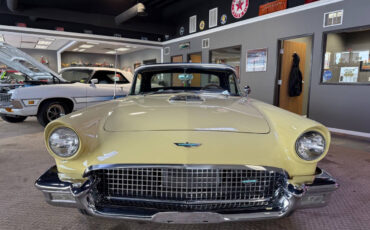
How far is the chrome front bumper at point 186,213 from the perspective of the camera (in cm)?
128

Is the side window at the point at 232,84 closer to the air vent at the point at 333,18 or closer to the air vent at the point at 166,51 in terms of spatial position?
the air vent at the point at 333,18

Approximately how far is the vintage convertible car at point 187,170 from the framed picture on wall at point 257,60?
5780 mm

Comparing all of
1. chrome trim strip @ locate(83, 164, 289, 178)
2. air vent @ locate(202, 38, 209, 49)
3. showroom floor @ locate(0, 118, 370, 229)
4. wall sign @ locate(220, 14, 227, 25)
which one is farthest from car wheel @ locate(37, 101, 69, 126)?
wall sign @ locate(220, 14, 227, 25)

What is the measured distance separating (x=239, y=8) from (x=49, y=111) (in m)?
6.15

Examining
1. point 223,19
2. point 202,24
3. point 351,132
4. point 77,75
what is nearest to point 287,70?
point 351,132

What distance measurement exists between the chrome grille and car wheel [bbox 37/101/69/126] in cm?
420

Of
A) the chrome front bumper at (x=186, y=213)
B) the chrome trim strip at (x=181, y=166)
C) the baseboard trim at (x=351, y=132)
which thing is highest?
the chrome trim strip at (x=181, y=166)

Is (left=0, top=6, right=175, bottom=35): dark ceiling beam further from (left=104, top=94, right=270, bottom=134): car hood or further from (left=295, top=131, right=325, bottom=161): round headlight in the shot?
(left=295, top=131, right=325, bottom=161): round headlight

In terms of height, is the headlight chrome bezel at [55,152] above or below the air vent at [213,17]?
below

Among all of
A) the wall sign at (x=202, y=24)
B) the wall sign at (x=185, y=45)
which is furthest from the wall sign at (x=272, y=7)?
the wall sign at (x=185, y=45)

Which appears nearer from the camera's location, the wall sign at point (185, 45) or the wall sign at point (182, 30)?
the wall sign at point (185, 45)

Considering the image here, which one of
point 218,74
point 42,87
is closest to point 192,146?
point 218,74

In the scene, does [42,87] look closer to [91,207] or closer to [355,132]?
[91,207]

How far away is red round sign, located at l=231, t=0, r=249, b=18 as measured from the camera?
24.1 ft
